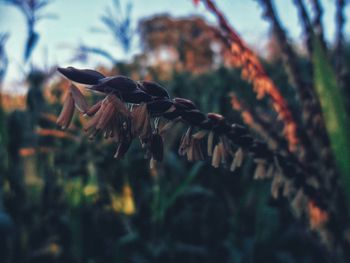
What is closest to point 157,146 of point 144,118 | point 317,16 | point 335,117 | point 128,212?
point 144,118

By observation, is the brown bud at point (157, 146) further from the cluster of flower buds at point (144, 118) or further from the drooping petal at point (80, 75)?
the drooping petal at point (80, 75)

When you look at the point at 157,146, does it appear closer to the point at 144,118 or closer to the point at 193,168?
the point at 144,118

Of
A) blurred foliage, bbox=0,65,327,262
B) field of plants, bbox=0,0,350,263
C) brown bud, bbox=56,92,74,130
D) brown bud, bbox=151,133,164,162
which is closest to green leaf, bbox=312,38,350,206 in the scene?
field of plants, bbox=0,0,350,263

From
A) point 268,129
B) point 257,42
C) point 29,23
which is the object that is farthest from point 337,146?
point 257,42

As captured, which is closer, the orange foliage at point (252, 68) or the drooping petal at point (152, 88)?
the drooping petal at point (152, 88)

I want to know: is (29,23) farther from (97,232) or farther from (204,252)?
(204,252)

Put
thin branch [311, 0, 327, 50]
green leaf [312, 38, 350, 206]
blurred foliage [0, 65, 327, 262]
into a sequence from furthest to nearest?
blurred foliage [0, 65, 327, 262] → thin branch [311, 0, 327, 50] → green leaf [312, 38, 350, 206]

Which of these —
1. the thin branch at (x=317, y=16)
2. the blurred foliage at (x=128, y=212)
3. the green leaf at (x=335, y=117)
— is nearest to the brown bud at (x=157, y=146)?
the green leaf at (x=335, y=117)

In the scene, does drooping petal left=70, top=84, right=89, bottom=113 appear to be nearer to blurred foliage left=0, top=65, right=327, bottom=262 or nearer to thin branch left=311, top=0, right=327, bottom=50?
thin branch left=311, top=0, right=327, bottom=50
